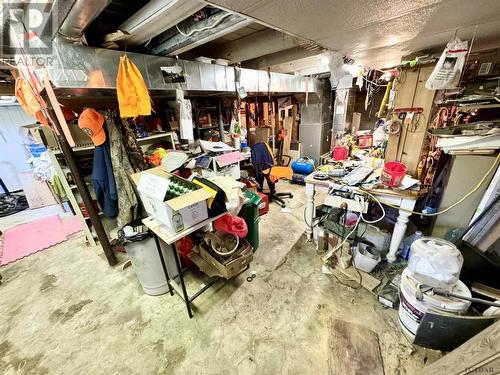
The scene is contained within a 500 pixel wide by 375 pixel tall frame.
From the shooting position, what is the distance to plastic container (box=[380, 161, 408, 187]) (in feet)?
5.87

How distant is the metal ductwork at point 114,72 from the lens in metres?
1.56

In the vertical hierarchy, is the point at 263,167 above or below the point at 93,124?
below

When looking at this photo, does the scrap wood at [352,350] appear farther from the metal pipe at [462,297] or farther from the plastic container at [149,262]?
the plastic container at [149,262]

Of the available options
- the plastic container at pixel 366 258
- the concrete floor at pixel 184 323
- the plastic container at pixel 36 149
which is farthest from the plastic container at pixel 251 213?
the plastic container at pixel 36 149

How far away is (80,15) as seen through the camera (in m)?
1.25

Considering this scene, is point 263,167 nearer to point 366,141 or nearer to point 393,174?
point 393,174

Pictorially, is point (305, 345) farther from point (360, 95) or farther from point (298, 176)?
point (360, 95)

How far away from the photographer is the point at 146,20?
4.58ft

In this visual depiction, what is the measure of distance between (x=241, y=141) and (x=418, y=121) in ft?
8.73

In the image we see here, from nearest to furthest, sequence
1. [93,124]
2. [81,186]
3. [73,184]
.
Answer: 1. [93,124]
2. [81,186]
3. [73,184]

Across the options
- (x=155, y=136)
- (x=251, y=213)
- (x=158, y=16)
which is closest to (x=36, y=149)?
(x=155, y=136)

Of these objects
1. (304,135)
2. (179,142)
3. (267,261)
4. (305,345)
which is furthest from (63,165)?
(304,135)

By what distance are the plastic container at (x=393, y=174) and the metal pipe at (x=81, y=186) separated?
9.73ft

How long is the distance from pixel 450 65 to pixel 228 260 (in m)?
2.30
